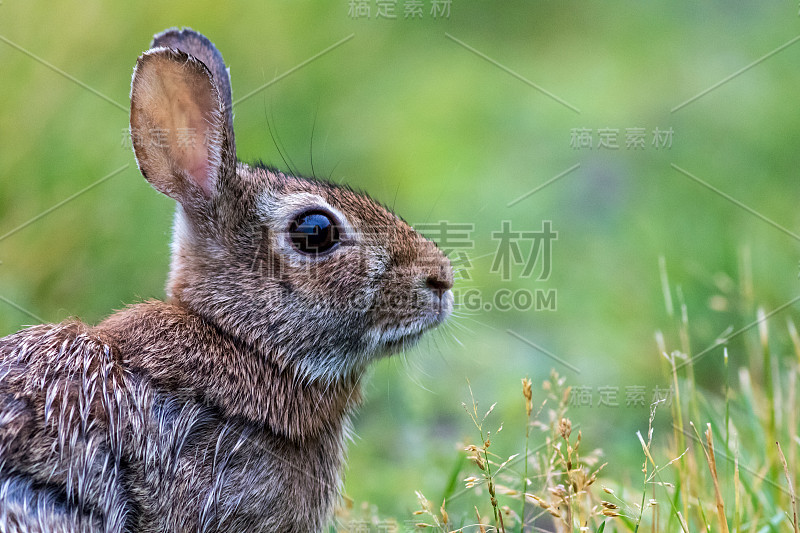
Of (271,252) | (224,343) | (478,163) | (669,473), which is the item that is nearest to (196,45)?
(271,252)

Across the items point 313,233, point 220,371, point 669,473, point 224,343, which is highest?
point 313,233

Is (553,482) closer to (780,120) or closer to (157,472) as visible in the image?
(157,472)

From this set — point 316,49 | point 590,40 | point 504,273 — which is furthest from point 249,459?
point 590,40

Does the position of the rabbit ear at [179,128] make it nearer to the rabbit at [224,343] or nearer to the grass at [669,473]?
the rabbit at [224,343]

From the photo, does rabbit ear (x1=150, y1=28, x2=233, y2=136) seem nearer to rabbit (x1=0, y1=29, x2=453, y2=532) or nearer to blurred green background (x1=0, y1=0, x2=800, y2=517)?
rabbit (x1=0, y1=29, x2=453, y2=532)

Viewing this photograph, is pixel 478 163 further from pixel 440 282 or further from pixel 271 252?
pixel 271 252

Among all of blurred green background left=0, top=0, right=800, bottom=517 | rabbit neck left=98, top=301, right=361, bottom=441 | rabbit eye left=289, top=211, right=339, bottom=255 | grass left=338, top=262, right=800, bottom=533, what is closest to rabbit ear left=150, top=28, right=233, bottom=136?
rabbit eye left=289, top=211, right=339, bottom=255

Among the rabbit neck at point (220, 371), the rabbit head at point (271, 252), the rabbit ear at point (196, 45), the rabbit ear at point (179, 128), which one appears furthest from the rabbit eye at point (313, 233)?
the rabbit ear at point (196, 45)
